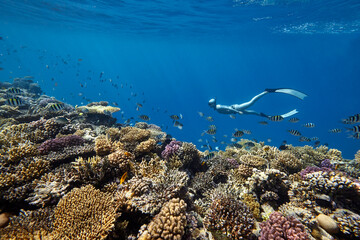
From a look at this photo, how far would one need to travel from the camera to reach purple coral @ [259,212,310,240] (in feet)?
9.98

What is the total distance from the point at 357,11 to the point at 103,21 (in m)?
37.9

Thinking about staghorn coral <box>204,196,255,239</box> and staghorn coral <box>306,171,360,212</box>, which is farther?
staghorn coral <box>306,171,360,212</box>

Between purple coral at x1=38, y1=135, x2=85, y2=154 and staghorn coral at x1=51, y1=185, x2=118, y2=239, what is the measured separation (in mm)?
3198

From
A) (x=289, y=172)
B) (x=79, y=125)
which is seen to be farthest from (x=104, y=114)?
(x=289, y=172)

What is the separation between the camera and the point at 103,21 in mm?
30156

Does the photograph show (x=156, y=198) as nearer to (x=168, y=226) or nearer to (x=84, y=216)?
(x=168, y=226)

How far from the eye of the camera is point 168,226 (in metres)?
2.76

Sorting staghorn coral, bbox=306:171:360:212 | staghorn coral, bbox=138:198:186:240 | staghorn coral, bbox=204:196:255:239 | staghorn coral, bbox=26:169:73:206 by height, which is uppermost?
staghorn coral, bbox=306:171:360:212

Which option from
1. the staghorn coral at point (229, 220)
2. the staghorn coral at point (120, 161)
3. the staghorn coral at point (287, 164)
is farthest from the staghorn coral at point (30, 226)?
the staghorn coral at point (287, 164)

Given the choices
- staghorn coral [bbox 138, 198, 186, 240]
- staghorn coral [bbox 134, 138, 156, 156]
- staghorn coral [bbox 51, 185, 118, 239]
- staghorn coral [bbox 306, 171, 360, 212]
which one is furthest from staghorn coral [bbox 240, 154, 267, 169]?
staghorn coral [bbox 51, 185, 118, 239]

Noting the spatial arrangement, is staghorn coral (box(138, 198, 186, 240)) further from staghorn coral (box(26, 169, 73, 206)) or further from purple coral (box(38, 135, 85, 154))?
purple coral (box(38, 135, 85, 154))

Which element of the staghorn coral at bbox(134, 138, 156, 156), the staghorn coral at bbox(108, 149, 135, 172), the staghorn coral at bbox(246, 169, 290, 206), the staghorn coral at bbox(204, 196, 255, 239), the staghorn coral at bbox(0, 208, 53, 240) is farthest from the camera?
the staghorn coral at bbox(134, 138, 156, 156)

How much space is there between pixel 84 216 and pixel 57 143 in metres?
3.97

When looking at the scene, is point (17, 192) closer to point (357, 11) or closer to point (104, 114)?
point (104, 114)
